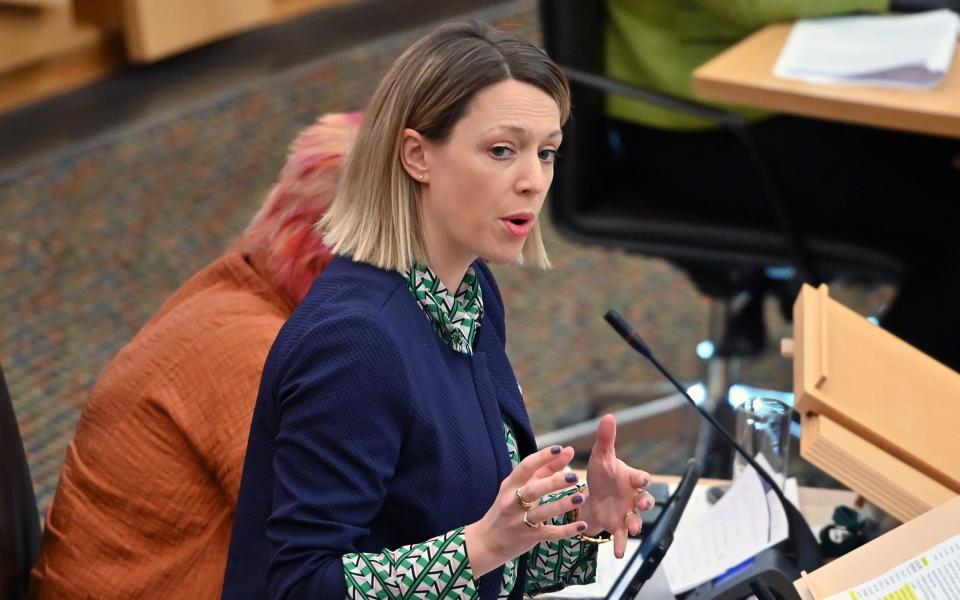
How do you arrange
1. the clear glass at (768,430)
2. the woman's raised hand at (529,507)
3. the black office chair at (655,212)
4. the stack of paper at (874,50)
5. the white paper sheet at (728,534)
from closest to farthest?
the woman's raised hand at (529,507) → the white paper sheet at (728,534) → the clear glass at (768,430) → the stack of paper at (874,50) → the black office chair at (655,212)

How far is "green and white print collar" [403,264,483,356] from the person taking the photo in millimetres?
1335

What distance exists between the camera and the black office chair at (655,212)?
258 cm

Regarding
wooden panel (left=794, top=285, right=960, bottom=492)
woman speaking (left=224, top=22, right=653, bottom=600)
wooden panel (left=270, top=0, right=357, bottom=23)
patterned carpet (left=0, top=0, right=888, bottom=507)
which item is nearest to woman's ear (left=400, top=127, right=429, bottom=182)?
woman speaking (left=224, top=22, right=653, bottom=600)

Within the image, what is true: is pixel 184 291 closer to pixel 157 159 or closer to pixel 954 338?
pixel 954 338

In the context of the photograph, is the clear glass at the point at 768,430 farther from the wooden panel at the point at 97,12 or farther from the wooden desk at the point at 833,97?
the wooden panel at the point at 97,12

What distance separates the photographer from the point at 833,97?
2.36 meters

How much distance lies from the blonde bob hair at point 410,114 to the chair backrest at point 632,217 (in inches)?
49.2

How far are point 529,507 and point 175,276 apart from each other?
2.74 meters

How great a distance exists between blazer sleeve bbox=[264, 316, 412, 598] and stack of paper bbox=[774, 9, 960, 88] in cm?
139

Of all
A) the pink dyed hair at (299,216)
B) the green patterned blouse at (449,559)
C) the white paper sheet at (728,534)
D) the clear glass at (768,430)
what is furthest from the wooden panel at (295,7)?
the green patterned blouse at (449,559)

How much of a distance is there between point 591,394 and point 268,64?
2367mm

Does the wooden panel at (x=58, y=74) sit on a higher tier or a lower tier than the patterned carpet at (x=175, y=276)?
higher

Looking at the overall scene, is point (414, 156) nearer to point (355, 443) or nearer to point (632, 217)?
point (355, 443)

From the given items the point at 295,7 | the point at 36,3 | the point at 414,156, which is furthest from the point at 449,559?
the point at 295,7
